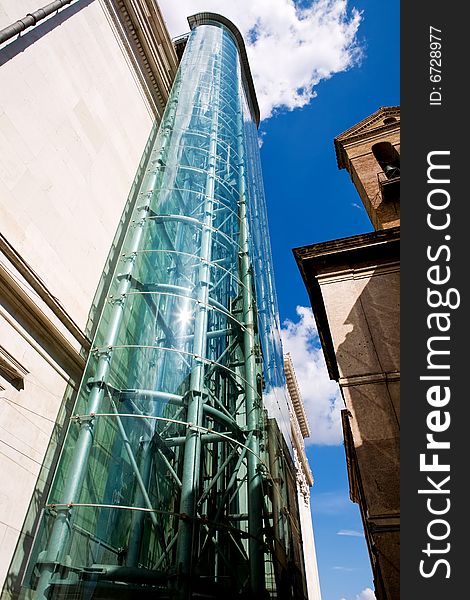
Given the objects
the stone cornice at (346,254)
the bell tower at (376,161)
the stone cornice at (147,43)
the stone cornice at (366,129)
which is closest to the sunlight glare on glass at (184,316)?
the stone cornice at (346,254)

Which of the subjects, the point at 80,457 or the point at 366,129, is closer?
the point at 80,457

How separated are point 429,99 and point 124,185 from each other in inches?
432

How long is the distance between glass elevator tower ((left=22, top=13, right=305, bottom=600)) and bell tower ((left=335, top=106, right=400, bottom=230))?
14.3 ft

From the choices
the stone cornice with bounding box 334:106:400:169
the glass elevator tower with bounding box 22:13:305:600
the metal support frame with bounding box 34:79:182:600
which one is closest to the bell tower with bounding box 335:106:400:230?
the stone cornice with bounding box 334:106:400:169

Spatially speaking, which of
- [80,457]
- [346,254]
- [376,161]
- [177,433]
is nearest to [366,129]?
[376,161]

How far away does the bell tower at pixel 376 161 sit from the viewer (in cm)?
1220

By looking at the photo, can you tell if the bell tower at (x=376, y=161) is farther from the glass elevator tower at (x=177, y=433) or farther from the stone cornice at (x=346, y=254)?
the glass elevator tower at (x=177, y=433)

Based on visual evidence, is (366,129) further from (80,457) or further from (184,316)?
(80,457)

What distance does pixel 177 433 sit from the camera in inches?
317

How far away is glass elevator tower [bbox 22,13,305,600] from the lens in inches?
244

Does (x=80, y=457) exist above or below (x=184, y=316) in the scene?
below

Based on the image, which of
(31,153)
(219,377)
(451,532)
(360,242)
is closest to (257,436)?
(219,377)

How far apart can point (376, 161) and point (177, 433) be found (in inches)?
461

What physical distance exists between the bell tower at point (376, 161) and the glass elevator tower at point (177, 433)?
4.37 metres
